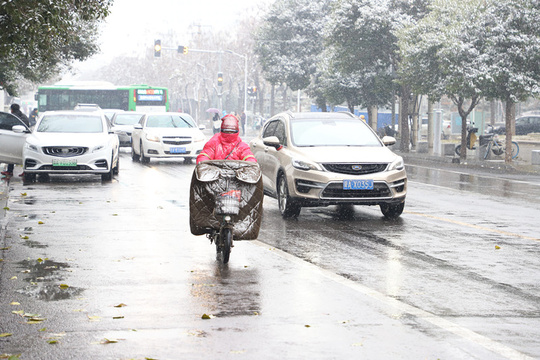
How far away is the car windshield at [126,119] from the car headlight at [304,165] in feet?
83.0

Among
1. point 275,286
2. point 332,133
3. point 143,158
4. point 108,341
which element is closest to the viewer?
point 108,341

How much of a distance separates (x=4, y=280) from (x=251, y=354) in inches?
134

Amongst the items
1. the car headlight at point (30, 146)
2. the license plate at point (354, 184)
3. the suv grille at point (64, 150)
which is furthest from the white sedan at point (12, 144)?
the license plate at point (354, 184)

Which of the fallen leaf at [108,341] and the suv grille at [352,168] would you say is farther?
the suv grille at [352,168]

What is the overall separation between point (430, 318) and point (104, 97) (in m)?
51.7

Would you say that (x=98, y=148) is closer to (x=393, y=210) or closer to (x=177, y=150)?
(x=177, y=150)

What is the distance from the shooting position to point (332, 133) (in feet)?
48.0

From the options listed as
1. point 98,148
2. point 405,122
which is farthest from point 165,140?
point 405,122

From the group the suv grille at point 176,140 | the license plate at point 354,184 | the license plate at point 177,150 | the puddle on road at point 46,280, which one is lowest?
the puddle on road at point 46,280

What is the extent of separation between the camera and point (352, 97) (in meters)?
47.5

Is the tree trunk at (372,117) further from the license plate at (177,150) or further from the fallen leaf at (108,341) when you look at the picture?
the fallen leaf at (108,341)

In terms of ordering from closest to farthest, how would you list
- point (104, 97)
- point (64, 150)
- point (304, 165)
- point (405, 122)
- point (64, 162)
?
point (304, 165)
point (64, 162)
point (64, 150)
point (405, 122)
point (104, 97)

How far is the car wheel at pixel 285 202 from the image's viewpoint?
13465mm

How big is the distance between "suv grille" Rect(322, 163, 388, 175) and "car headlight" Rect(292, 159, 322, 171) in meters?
0.13
